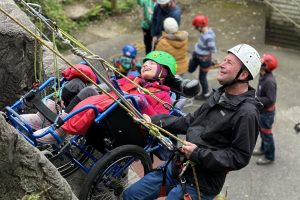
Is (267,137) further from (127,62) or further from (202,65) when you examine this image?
(127,62)

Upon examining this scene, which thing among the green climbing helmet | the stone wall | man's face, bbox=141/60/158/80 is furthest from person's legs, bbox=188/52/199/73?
man's face, bbox=141/60/158/80

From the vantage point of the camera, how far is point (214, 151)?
13.3 ft

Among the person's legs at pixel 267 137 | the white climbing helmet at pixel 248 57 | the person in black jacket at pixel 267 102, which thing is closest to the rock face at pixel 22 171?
the white climbing helmet at pixel 248 57

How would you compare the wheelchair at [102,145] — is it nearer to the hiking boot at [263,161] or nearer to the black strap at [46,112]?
the black strap at [46,112]

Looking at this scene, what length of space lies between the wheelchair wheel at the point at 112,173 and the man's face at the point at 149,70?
89 centimetres

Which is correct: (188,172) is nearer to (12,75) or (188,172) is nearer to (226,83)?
(226,83)

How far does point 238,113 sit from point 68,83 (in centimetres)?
207

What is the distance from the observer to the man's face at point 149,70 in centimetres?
534

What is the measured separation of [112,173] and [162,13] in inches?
195

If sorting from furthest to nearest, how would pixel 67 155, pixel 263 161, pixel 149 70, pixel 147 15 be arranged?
pixel 147 15 < pixel 263 161 < pixel 149 70 < pixel 67 155

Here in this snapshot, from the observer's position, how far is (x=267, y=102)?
6887 mm

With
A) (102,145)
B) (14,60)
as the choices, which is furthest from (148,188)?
(14,60)

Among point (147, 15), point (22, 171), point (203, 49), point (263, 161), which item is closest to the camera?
point (22, 171)

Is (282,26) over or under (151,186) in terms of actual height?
under
